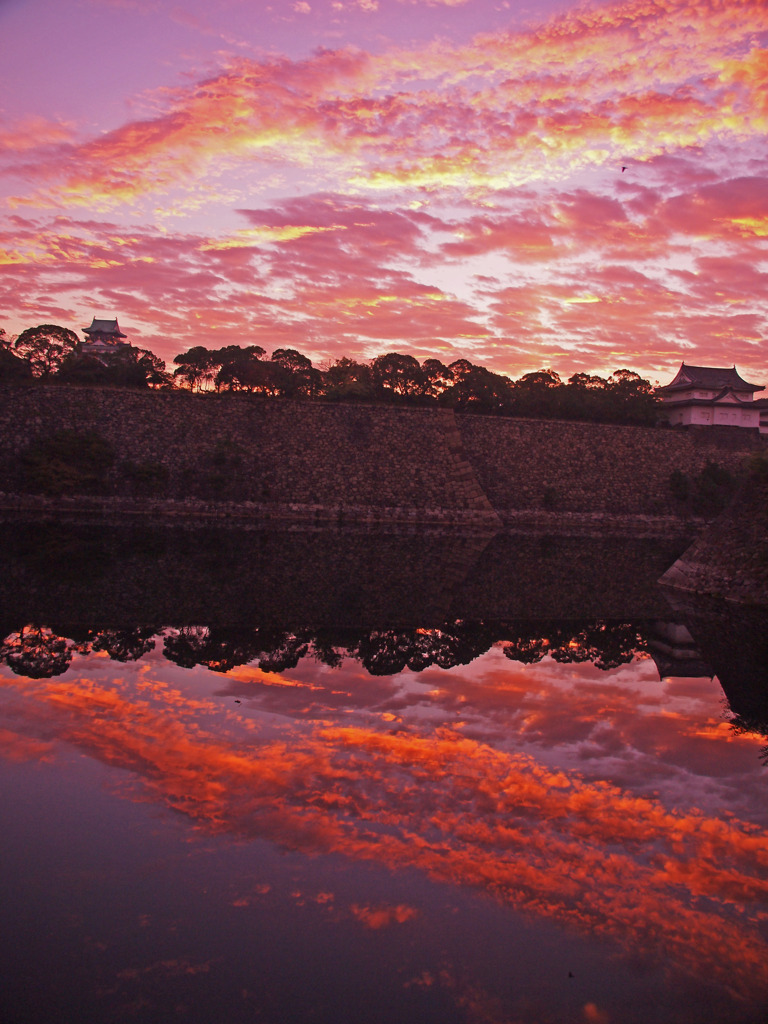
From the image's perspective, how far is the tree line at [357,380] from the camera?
143ft

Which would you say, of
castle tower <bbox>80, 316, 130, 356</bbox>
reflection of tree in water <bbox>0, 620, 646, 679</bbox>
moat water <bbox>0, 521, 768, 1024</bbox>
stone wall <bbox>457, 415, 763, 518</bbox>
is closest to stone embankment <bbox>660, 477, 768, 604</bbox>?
reflection of tree in water <bbox>0, 620, 646, 679</bbox>

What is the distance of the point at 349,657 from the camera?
962 centimetres

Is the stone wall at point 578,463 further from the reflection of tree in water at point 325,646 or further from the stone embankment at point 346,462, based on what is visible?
the reflection of tree in water at point 325,646

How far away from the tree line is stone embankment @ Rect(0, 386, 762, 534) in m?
3.92

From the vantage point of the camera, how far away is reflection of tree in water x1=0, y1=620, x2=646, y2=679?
8914mm

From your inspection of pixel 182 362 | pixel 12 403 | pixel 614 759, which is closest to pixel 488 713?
pixel 614 759

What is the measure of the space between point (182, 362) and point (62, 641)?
3880cm

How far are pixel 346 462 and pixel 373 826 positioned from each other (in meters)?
33.0

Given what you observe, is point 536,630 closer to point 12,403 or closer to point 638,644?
point 638,644

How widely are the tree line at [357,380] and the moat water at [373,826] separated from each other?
34.3 m

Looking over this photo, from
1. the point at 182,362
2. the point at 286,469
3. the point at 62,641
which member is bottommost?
the point at 62,641

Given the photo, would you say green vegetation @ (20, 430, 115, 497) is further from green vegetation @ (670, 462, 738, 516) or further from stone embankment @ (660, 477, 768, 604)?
green vegetation @ (670, 462, 738, 516)

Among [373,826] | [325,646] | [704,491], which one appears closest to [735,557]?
[325,646]

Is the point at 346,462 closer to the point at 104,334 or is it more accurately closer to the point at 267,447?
the point at 267,447
